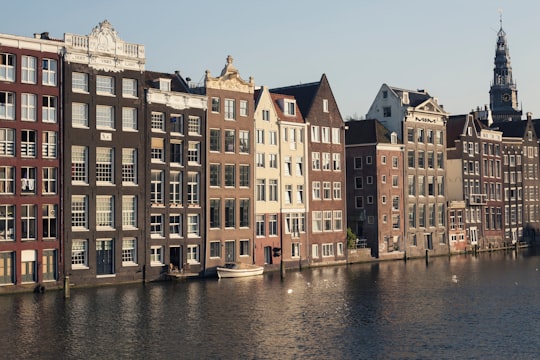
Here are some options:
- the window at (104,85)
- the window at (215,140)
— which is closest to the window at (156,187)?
the window at (215,140)

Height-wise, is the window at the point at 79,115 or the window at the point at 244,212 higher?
the window at the point at 79,115

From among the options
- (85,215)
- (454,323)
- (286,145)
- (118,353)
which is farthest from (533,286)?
(118,353)

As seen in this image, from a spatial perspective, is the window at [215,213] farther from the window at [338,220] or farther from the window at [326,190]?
the window at [338,220]

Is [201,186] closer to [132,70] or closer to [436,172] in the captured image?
[132,70]

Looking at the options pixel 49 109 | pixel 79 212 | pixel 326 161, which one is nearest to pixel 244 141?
pixel 326 161

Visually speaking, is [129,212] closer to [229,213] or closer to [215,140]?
[229,213]

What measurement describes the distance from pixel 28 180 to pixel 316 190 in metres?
41.6

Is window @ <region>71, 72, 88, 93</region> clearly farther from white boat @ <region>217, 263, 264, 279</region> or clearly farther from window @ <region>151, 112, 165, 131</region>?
white boat @ <region>217, 263, 264, 279</region>

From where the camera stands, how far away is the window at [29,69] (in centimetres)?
7750

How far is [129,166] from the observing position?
85.1m

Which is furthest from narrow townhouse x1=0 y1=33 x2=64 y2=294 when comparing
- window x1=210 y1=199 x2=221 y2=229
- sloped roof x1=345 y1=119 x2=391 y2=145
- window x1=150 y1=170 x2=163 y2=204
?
sloped roof x1=345 y1=119 x2=391 y2=145

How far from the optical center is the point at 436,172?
428 ft

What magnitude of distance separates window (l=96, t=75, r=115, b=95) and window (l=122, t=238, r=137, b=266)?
14250 mm

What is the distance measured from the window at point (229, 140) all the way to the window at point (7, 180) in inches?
1033
